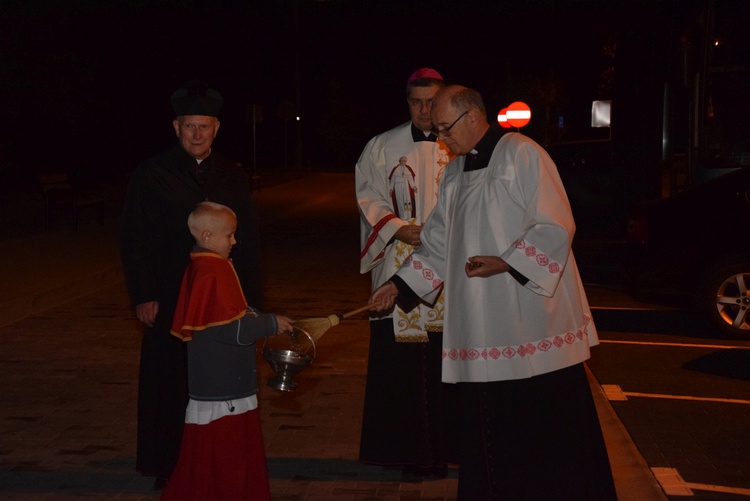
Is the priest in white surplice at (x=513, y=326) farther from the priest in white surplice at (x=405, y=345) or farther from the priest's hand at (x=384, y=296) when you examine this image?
the priest in white surplice at (x=405, y=345)

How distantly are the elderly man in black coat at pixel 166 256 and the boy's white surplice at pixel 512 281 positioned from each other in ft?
4.49

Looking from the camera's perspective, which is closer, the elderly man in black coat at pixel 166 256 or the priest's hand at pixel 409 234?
the elderly man in black coat at pixel 166 256

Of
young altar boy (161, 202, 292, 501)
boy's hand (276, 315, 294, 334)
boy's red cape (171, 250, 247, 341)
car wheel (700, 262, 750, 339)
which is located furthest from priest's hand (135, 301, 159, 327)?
car wheel (700, 262, 750, 339)

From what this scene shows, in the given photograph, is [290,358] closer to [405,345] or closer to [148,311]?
[148,311]

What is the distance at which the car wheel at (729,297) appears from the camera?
10914 millimetres

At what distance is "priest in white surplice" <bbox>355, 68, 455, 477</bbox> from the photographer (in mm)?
6285

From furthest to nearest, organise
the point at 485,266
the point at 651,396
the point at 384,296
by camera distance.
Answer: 1. the point at 651,396
2. the point at 384,296
3. the point at 485,266

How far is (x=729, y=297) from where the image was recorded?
1098 centimetres

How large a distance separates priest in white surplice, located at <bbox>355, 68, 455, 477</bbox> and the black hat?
3.34 feet

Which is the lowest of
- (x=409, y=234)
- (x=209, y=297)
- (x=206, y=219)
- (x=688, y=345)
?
(x=688, y=345)

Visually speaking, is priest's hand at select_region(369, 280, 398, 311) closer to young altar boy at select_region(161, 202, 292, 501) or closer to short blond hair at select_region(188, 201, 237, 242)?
young altar boy at select_region(161, 202, 292, 501)

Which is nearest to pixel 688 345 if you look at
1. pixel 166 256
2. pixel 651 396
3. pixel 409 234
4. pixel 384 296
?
pixel 651 396

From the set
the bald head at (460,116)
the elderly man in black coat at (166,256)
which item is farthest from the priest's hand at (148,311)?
the bald head at (460,116)

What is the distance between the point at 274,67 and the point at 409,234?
6008 centimetres
